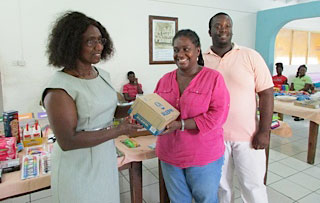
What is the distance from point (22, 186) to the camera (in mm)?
1217

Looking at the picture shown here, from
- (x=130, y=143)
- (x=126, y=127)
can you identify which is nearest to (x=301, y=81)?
(x=130, y=143)

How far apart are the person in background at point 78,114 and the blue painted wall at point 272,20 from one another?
5.19 meters

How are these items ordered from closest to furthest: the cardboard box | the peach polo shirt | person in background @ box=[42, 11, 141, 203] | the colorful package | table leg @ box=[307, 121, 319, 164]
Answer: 1. person in background @ box=[42, 11, 141, 203]
2. the cardboard box
3. the peach polo shirt
4. the colorful package
5. table leg @ box=[307, 121, 319, 164]

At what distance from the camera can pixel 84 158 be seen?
1020 mm

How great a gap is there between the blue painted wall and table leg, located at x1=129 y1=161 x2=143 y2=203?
4.98 metres

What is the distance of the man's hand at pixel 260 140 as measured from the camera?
1.45 metres

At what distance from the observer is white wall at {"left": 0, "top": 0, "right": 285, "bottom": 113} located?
134 inches

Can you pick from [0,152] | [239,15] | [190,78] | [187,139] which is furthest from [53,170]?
[239,15]

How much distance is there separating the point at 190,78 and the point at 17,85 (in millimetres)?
3155

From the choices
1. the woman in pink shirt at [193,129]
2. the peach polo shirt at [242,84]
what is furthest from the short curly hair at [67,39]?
the peach polo shirt at [242,84]

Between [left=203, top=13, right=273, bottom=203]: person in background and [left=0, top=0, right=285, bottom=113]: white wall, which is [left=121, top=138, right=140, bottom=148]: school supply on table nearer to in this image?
[left=203, top=13, right=273, bottom=203]: person in background

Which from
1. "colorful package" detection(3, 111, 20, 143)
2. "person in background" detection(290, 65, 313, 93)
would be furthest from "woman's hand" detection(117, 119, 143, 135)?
"person in background" detection(290, 65, 313, 93)

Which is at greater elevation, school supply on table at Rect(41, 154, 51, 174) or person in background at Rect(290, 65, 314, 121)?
person in background at Rect(290, 65, 314, 121)

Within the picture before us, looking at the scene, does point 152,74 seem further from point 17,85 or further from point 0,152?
point 0,152
